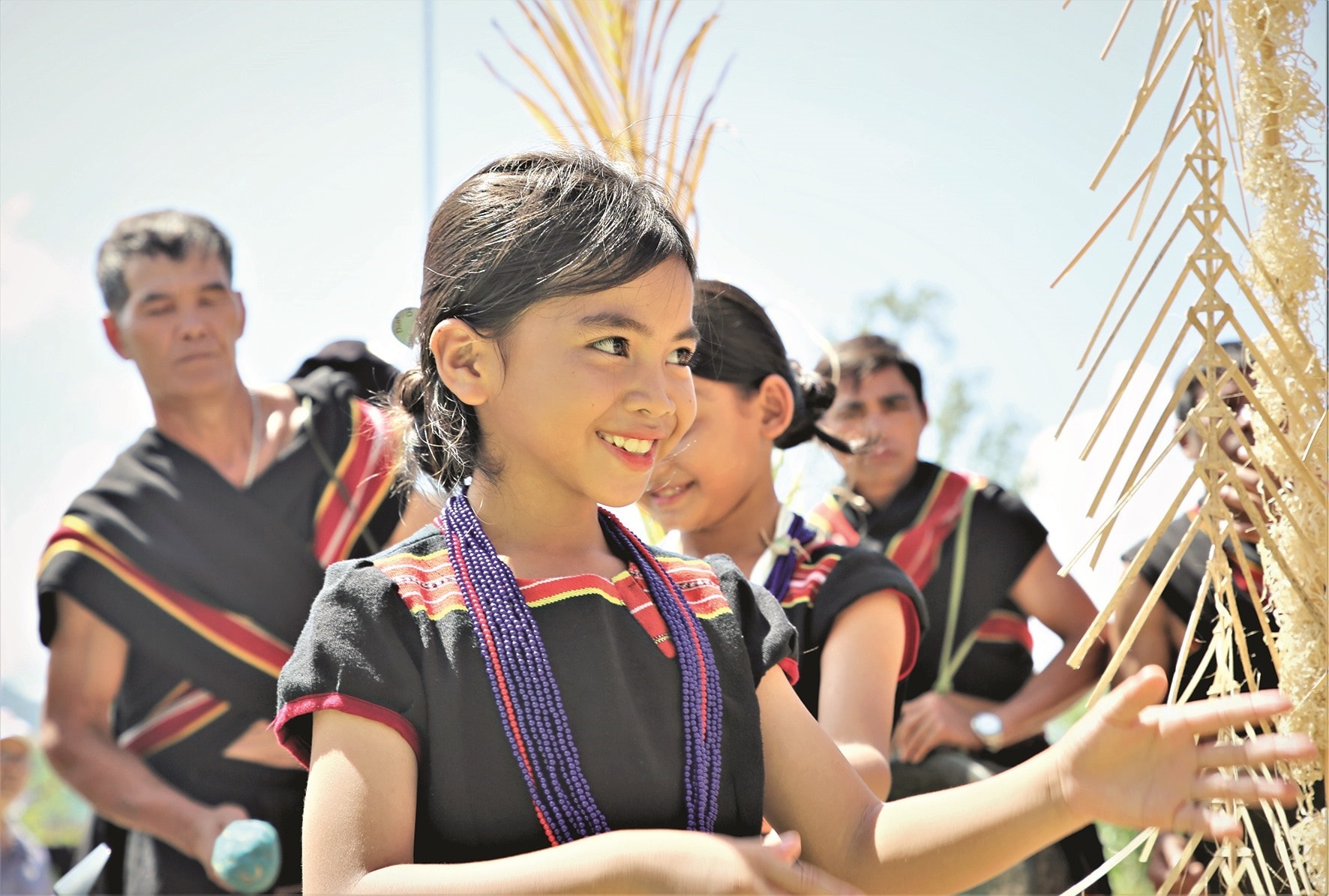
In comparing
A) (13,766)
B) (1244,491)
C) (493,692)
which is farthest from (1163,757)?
(13,766)

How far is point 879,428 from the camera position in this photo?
3.01 m

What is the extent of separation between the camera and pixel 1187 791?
0.83 metres

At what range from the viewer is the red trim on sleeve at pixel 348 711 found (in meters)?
0.88

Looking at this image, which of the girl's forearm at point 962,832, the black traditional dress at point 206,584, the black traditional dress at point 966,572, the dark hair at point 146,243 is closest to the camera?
the girl's forearm at point 962,832

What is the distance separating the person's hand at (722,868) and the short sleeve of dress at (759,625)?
0.90ft

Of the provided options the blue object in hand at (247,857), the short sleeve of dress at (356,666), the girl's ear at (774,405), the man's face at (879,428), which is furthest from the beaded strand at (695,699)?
the man's face at (879,428)

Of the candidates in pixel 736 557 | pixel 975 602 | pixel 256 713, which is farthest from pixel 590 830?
pixel 975 602

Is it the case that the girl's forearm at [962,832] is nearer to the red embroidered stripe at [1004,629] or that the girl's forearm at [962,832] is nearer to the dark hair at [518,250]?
the dark hair at [518,250]

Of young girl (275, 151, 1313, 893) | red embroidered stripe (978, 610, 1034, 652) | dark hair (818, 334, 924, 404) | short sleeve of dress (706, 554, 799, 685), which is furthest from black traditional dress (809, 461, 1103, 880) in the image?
young girl (275, 151, 1313, 893)

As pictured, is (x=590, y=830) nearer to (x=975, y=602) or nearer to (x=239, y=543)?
(x=239, y=543)

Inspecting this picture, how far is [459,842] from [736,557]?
80 centimetres

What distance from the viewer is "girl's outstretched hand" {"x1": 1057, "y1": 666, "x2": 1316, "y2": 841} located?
822mm

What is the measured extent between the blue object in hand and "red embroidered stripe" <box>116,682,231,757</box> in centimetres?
29

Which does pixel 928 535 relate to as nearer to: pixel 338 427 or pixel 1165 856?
pixel 1165 856
